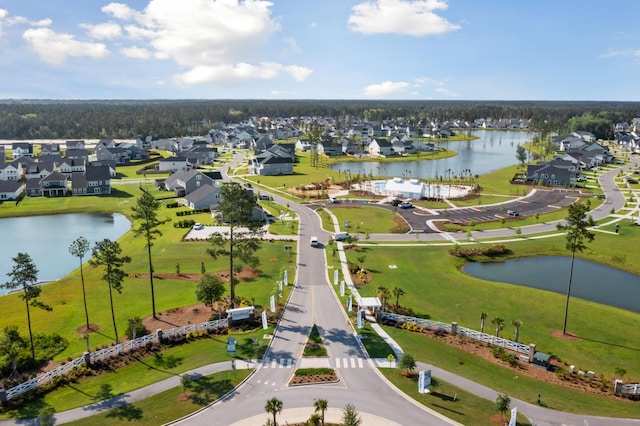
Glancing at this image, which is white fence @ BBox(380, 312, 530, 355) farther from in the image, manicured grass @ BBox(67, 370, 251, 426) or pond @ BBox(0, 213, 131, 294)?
pond @ BBox(0, 213, 131, 294)

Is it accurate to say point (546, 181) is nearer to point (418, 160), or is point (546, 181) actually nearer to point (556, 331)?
point (418, 160)

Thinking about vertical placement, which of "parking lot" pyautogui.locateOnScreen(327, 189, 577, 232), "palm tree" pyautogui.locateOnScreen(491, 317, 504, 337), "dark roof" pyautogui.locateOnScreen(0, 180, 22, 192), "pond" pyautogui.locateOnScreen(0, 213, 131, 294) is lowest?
"pond" pyautogui.locateOnScreen(0, 213, 131, 294)

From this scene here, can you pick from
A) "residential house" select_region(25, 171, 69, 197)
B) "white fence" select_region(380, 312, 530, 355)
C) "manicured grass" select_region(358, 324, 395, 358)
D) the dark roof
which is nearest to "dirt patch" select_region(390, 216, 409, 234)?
"white fence" select_region(380, 312, 530, 355)

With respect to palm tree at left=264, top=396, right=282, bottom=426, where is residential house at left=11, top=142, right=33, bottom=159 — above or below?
above

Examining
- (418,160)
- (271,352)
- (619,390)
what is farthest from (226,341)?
(418,160)

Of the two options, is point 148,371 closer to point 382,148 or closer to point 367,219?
point 367,219

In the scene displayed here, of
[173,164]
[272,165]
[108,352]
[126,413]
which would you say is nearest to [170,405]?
[126,413]
